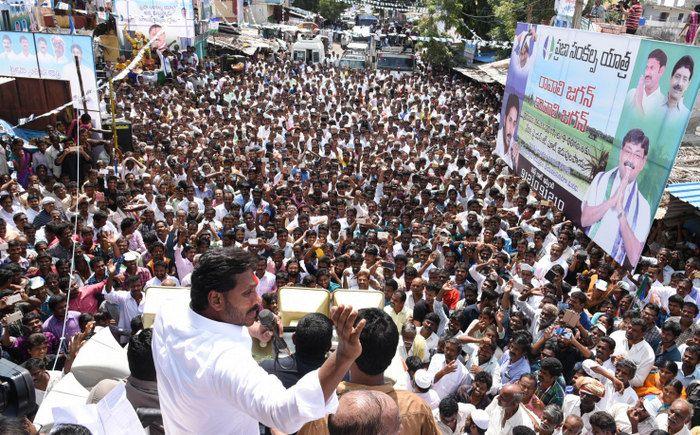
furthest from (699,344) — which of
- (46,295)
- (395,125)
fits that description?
(395,125)

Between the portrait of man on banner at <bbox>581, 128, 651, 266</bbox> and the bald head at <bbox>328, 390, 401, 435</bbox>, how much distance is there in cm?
464

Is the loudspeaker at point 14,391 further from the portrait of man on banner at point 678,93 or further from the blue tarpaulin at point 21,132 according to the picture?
the blue tarpaulin at point 21,132

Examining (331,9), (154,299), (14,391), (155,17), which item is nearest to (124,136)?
(154,299)

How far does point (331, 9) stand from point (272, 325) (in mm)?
47774

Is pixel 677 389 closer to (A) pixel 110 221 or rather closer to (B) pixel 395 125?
(A) pixel 110 221

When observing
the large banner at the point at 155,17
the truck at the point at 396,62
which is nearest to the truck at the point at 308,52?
the truck at the point at 396,62

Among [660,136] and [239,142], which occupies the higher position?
[660,136]

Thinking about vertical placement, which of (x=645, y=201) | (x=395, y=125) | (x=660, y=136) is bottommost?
(x=395, y=125)

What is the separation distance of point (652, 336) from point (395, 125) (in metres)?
8.80

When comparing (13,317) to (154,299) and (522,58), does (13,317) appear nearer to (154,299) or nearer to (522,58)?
(154,299)

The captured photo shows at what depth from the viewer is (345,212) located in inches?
274

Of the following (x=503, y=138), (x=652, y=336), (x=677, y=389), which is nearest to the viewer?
(x=677, y=389)

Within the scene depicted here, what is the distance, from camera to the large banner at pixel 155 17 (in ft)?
61.0

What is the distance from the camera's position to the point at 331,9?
151 feet
